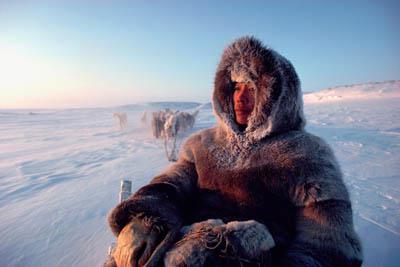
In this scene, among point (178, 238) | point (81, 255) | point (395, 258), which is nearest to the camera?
point (178, 238)

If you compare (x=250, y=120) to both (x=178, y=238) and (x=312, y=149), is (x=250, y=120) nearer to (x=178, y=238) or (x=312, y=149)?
(x=312, y=149)

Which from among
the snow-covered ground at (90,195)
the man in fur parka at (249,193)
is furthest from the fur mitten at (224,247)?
the snow-covered ground at (90,195)

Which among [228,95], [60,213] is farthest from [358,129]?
[60,213]

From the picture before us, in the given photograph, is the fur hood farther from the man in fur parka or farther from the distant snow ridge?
the distant snow ridge

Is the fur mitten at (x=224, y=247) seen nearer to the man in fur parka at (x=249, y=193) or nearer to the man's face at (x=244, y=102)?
the man in fur parka at (x=249, y=193)

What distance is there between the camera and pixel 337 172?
4.39 feet

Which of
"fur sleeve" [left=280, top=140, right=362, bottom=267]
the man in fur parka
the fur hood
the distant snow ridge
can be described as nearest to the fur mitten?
the man in fur parka

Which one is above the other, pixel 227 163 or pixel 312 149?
pixel 312 149

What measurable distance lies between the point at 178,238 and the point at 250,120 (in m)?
0.80

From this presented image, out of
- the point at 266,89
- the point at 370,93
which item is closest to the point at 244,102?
the point at 266,89

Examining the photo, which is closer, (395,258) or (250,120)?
(250,120)

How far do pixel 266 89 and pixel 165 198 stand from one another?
0.87 meters

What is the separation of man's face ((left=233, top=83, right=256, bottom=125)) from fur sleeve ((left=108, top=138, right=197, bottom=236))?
1.50ft

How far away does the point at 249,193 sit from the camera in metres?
1.48
